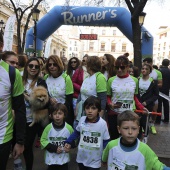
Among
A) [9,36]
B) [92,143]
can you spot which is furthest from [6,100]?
[9,36]

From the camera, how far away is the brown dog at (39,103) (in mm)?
3432

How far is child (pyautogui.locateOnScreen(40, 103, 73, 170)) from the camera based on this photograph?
10.2ft

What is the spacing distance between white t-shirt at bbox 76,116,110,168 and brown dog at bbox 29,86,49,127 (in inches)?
28.1

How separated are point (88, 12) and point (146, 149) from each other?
11.9m

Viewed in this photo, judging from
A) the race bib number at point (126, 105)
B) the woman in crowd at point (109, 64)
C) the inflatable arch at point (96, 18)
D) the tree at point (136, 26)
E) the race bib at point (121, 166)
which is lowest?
the race bib at point (121, 166)

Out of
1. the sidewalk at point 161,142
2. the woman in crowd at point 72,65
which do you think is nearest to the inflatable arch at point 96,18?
the sidewalk at point 161,142

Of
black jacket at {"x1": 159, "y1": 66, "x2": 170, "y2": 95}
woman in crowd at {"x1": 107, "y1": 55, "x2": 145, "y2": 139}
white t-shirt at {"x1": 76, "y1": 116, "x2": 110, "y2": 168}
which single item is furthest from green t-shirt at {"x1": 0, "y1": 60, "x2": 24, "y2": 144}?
black jacket at {"x1": 159, "y1": 66, "x2": 170, "y2": 95}

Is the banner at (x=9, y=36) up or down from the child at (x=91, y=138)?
up

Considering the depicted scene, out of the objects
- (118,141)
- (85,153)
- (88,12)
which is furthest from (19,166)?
(88,12)

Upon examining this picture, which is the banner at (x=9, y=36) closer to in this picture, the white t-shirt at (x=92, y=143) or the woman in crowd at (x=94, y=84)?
the woman in crowd at (x=94, y=84)

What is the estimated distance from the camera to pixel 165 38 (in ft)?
325

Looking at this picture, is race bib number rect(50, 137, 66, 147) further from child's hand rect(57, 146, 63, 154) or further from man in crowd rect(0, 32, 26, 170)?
man in crowd rect(0, 32, 26, 170)

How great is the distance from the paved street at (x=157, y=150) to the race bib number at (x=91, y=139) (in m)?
1.26

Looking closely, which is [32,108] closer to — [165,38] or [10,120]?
[10,120]
